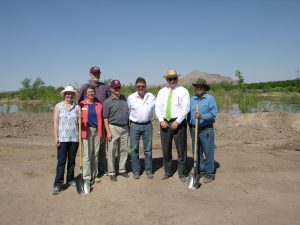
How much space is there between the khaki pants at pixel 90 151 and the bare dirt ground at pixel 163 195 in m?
→ 0.32

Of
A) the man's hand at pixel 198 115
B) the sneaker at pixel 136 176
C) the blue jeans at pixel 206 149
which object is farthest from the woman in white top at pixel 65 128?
the blue jeans at pixel 206 149

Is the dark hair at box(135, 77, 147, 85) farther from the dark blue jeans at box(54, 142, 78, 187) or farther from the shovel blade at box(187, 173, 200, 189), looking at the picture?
the shovel blade at box(187, 173, 200, 189)

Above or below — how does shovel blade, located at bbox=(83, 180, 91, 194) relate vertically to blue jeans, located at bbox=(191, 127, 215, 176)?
below

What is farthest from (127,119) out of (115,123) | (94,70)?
(94,70)

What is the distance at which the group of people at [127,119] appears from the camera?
4.84 meters

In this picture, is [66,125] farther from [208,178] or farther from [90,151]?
[208,178]

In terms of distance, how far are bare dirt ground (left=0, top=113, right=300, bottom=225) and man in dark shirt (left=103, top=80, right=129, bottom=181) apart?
0.43 m

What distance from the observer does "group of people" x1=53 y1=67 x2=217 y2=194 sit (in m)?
4.84

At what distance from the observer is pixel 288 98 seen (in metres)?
18.1

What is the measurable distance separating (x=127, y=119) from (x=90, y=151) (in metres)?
0.79

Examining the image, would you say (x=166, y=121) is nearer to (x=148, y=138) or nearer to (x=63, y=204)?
(x=148, y=138)

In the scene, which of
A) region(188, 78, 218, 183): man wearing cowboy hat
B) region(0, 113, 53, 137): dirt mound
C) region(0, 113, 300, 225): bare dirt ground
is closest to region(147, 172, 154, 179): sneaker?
region(0, 113, 300, 225): bare dirt ground

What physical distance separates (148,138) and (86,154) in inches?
41.1

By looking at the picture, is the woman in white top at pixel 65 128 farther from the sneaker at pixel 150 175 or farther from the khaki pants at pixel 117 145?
the sneaker at pixel 150 175
